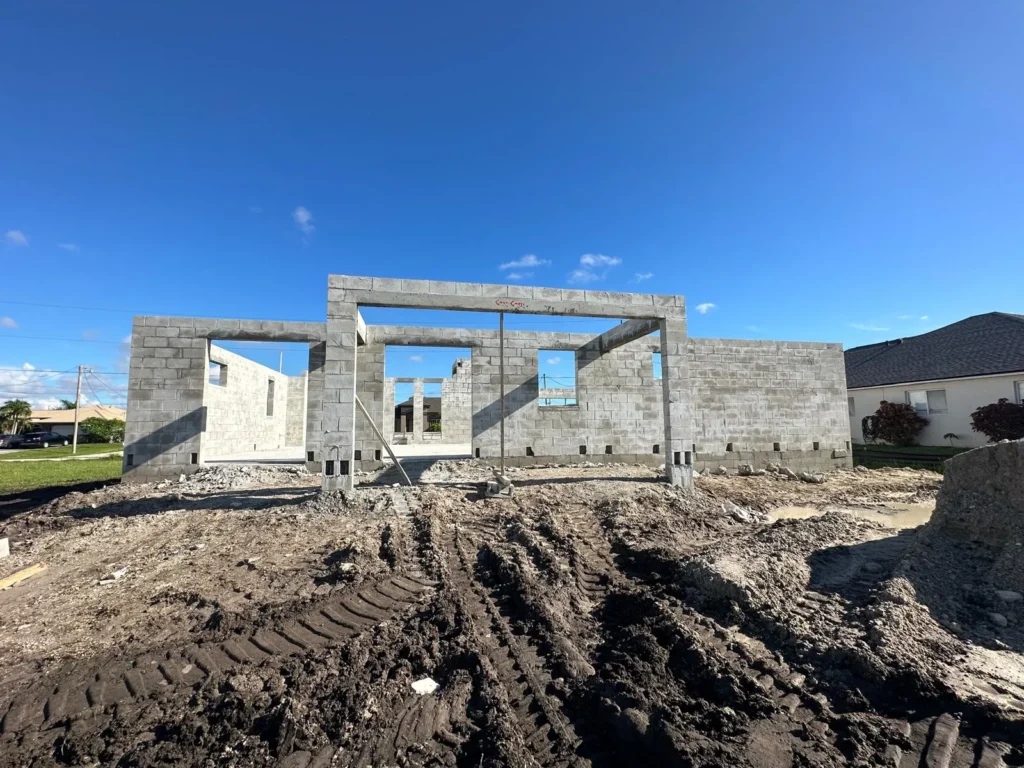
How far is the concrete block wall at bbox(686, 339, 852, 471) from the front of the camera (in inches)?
478

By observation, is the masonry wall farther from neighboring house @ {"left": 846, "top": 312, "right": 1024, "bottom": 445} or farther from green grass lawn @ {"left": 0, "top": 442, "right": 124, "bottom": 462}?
green grass lawn @ {"left": 0, "top": 442, "right": 124, "bottom": 462}

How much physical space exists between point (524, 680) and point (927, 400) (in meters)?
22.3

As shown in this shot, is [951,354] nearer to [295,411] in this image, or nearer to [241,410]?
[241,410]

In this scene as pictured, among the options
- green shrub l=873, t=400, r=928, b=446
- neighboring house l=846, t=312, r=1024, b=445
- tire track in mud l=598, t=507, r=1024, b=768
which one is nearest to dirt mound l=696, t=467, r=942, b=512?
tire track in mud l=598, t=507, r=1024, b=768

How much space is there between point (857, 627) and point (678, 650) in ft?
4.44

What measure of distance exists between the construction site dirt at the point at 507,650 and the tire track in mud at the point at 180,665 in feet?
0.06

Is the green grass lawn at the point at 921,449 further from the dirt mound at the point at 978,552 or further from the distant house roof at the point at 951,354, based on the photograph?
the dirt mound at the point at 978,552

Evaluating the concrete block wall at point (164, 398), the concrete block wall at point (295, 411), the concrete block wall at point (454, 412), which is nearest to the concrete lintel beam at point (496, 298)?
the concrete block wall at point (164, 398)

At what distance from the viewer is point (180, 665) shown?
301 cm

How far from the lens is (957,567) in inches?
166

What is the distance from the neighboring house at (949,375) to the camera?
51.4 ft

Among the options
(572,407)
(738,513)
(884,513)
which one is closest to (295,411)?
(572,407)

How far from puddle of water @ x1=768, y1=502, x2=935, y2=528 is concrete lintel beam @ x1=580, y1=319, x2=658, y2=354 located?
4.27m

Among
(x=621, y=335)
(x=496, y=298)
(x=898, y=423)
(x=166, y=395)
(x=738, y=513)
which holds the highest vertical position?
(x=496, y=298)
